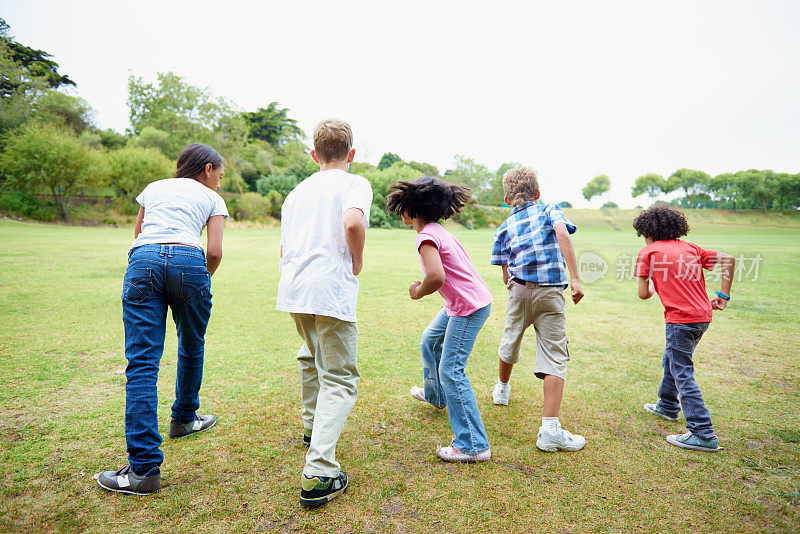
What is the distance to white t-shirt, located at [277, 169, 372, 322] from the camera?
97.2 inches

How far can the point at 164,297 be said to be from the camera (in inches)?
109

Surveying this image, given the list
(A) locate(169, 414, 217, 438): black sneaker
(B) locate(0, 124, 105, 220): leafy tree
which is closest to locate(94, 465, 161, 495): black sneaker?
(A) locate(169, 414, 217, 438): black sneaker

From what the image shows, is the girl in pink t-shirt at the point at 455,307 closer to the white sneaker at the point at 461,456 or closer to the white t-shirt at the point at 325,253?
the white sneaker at the point at 461,456

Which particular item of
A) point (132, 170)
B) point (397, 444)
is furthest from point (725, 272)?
point (132, 170)

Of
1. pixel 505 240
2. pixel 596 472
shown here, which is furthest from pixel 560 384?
pixel 505 240

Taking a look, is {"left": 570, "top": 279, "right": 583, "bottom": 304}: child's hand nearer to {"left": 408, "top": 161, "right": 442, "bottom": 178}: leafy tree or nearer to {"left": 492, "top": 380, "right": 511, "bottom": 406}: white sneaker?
{"left": 492, "top": 380, "right": 511, "bottom": 406}: white sneaker

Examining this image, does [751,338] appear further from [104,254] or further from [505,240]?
[104,254]

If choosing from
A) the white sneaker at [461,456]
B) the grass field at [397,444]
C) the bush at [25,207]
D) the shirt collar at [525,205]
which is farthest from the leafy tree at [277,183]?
the white sneaker at [461,456]

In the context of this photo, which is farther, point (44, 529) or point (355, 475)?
point (355, 475)

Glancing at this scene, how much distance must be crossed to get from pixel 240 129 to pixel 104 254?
48056 millimetres

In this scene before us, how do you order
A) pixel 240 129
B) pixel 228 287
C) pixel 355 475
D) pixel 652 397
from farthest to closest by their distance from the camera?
pixel 240 129 → pixel 228 287 → pixel 652 397 → pixel 355 475

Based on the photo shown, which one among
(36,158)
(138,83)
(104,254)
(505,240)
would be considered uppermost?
(138,83)

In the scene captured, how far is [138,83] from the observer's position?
5991 centimetres

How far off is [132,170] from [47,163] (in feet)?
22.4
